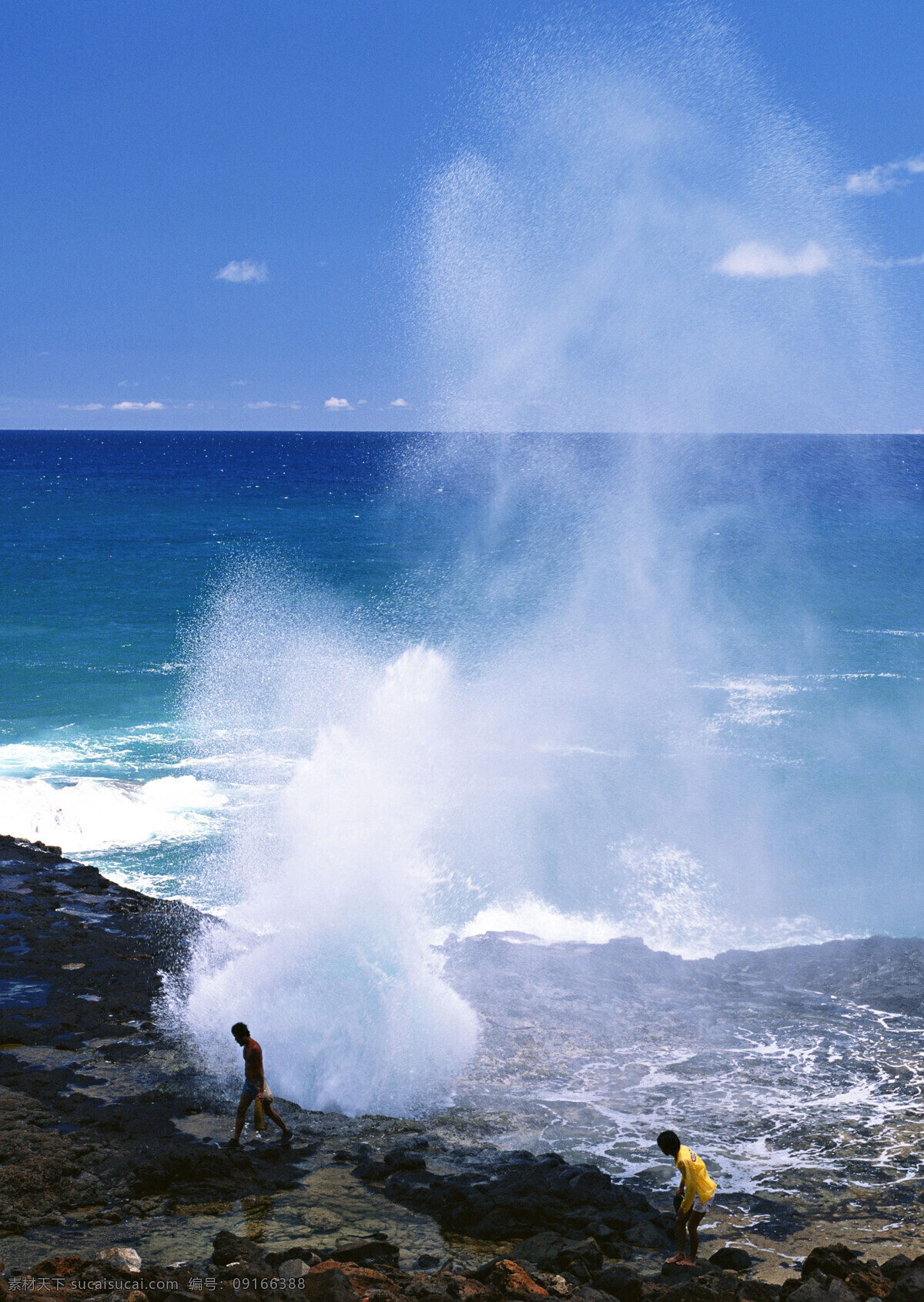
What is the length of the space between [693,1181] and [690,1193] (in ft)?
0.32

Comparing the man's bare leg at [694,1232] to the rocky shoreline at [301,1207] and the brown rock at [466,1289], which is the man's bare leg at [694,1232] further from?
the brown rock at [466,1289]

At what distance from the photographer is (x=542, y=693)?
36781 mm

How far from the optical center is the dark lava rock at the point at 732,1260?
30.1 ft

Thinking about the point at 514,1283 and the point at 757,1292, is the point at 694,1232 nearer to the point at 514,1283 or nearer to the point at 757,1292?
the point at 757,1292

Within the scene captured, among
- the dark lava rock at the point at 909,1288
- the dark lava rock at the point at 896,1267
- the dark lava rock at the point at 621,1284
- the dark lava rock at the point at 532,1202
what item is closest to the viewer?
the dark lava rock at the point at 909,1288

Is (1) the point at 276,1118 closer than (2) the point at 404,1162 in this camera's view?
No

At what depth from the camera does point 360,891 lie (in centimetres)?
1823

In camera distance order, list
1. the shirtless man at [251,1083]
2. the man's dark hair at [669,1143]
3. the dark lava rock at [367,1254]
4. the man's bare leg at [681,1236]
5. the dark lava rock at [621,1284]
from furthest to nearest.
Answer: the shirtless man at [251,1083], the man's dark hair at [669,1143], the man's bare leg at [681,1236], the dark lava rock at [367,1254], the dark lava rock at [621,1284]

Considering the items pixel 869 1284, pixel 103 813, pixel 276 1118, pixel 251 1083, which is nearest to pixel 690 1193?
pixel 869 1284

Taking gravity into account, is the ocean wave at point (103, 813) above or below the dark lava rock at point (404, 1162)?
above

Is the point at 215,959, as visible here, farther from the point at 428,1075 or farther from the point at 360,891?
the point at 428,1075

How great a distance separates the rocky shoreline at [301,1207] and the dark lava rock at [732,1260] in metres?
0.01

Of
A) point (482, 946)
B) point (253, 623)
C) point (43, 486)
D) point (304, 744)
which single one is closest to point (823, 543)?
point (253, 623)

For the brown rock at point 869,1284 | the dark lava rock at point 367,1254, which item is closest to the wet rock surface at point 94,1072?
the dark lava rock at point 367,1254
